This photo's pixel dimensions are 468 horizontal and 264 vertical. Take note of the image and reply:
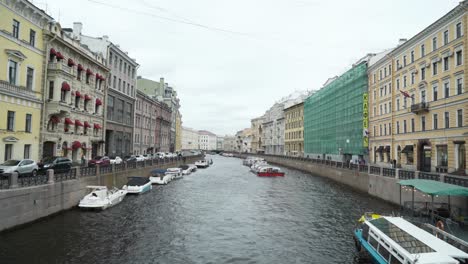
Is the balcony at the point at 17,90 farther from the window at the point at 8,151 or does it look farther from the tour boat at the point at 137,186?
the tour boat at the point at 137,186

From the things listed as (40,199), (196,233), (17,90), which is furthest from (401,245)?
(17,90)

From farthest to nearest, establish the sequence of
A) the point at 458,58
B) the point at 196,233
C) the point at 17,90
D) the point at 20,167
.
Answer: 1. the point at 458,58
2. the point at 17,90
3. the point at 20,167
4. the point at 196,233

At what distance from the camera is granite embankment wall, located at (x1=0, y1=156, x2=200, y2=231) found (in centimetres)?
1772

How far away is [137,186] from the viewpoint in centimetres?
3444

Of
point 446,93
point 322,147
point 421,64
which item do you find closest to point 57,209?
point 446,93

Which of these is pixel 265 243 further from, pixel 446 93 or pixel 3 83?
pixel 446 93

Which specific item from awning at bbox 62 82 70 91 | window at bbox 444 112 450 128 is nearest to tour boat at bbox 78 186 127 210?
awning at bbox 62 82 70 91

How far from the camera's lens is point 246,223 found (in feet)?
75.4

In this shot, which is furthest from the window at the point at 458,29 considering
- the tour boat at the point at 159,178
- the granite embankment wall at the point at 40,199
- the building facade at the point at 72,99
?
the building facade at the point at 72,99

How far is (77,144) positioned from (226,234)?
28755 millimetres

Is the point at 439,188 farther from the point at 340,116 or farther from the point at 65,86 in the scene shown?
the point at 340,116

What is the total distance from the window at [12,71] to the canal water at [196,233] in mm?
14811

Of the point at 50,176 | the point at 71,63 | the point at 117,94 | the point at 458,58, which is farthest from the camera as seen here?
the point at 117,94

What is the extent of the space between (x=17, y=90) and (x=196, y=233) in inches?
890
